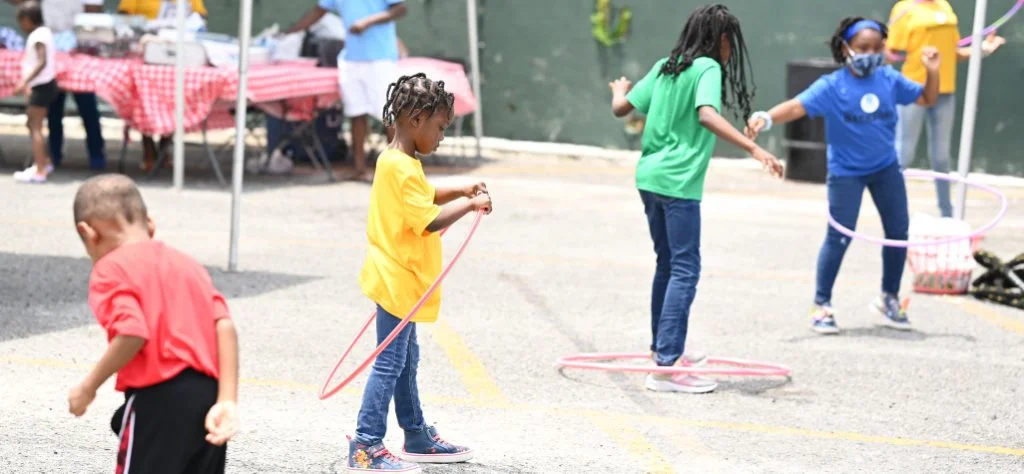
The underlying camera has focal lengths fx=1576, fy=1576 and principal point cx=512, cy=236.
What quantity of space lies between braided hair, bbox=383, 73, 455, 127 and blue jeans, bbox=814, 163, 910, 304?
3755 millimetres

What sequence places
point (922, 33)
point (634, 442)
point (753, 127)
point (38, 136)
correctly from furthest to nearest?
point (38, 136) → point (922, 33) → point (753, 127) → point (634, 442)

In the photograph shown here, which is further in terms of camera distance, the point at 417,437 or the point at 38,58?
the point at 38,58

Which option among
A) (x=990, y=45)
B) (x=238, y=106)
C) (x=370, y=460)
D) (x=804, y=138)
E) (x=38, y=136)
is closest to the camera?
(x=370, y=460)

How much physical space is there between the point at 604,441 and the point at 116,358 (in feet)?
9.61

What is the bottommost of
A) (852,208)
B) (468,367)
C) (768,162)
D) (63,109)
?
(468,367)

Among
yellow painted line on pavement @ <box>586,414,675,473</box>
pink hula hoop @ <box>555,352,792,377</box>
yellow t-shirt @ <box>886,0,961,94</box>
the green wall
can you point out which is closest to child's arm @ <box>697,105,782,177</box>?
pink hula hoop @ <box>555,352,792,377</box>

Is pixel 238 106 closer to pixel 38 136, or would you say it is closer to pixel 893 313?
pixel 893 313

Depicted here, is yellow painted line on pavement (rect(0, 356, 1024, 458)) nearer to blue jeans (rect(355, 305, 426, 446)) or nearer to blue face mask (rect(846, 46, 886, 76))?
blue jeans (rect(355, 305, 426, 446))

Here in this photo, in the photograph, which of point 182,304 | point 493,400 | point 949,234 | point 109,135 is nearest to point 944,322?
point 949,234

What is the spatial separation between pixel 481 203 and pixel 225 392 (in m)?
1.70

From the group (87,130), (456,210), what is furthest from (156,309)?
(87,130)

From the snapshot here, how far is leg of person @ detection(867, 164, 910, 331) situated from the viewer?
28.7 feet

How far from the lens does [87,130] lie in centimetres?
1553

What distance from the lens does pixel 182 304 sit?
3930 mm
